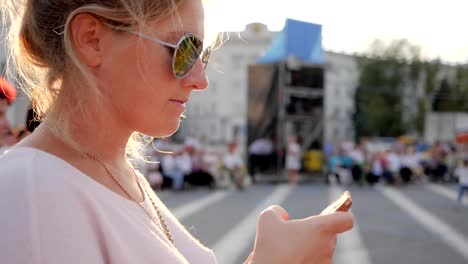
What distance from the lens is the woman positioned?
871 mm

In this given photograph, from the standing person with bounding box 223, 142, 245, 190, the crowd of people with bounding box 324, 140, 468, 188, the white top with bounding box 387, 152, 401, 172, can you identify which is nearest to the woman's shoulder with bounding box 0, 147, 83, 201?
the standing person with bounding box 223, 142, 245, 190

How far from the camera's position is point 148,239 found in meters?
0.96

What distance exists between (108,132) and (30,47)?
0.23 meters

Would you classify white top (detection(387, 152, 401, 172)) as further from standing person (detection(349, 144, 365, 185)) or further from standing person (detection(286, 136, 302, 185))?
standing person (detection(286, 136, 302, 185))

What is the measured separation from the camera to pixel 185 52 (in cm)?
104

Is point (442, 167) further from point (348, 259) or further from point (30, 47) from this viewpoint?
point (30, 47)

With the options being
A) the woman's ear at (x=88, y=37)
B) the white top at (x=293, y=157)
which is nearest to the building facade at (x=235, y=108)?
the white top at (x=293, y=157)

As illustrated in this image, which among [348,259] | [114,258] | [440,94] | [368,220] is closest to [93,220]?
[114,258]

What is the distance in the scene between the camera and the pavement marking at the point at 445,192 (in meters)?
12.9

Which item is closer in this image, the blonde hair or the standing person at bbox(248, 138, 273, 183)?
the blonde hair

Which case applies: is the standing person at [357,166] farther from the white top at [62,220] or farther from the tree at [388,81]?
the tree at [388,81]

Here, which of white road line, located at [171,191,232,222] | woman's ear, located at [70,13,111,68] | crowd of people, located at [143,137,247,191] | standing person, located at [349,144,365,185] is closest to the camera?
woman's ear, located at [70,13,111,68]

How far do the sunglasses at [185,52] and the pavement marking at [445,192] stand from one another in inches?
489

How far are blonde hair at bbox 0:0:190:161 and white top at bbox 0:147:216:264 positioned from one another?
0.14 metres
